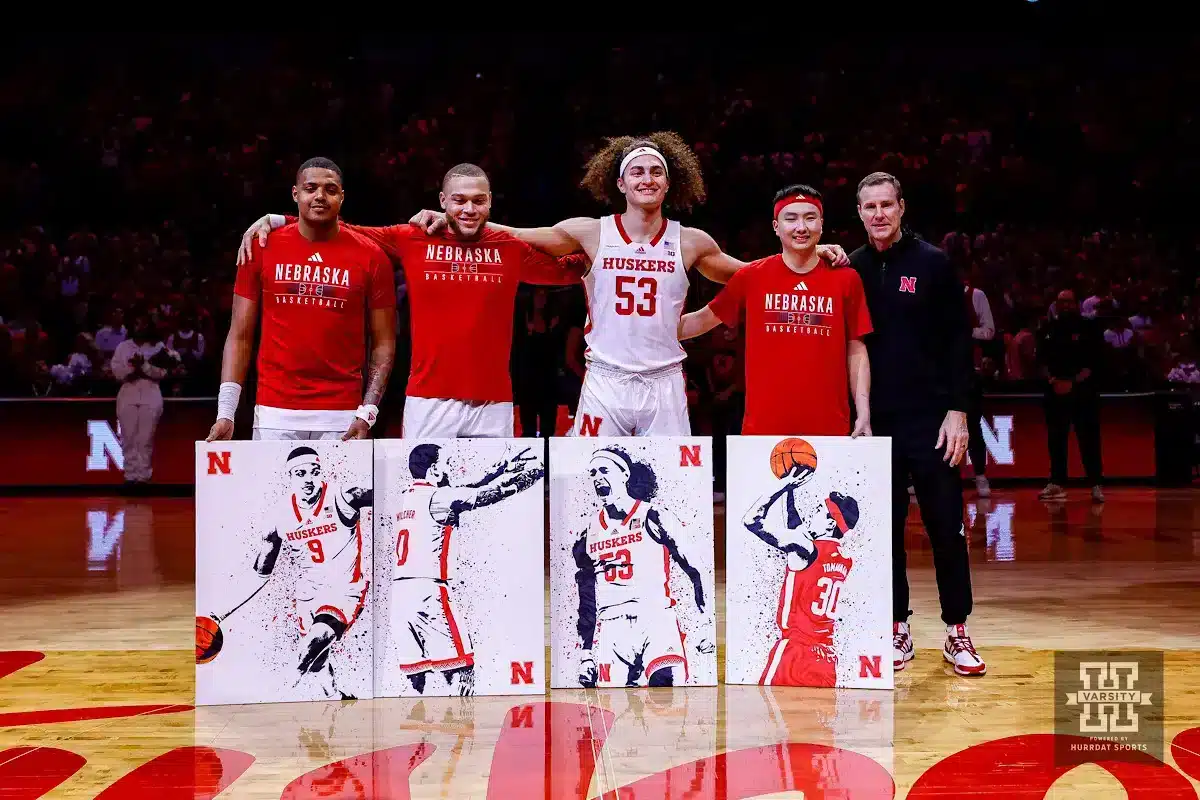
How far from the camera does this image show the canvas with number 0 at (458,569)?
3.93 m

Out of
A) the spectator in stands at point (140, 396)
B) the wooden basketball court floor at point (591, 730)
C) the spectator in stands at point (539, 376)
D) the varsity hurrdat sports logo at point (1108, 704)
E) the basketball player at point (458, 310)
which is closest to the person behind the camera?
the wooden basketball court floor at point (591, 730)

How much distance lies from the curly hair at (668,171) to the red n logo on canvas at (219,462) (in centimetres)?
198

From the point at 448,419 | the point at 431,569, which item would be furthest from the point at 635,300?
the point at 431,569

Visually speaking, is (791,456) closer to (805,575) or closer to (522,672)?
(805,575)

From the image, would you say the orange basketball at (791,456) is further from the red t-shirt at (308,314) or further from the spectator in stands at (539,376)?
the spectator in stands at (539,376)

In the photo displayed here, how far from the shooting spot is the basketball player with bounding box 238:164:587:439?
14.4ft

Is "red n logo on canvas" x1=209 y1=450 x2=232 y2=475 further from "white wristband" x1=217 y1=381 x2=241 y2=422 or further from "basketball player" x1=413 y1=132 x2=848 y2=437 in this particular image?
"basketball player" x1=413 y1=132 x2=848 y2=437

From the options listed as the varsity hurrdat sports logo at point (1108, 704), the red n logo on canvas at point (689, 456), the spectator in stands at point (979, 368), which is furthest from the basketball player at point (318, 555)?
the spectator in stands at point (979, 368)

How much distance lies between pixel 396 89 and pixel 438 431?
11.7m

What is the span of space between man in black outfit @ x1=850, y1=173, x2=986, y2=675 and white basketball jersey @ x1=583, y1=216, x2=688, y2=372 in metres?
0.77

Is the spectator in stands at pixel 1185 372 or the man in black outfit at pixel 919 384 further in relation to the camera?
the spectator in stands at pixel 1185 372

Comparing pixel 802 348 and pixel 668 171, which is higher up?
pixel 668 171

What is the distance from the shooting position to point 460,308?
14.4 feet

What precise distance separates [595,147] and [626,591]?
32.8 feet
